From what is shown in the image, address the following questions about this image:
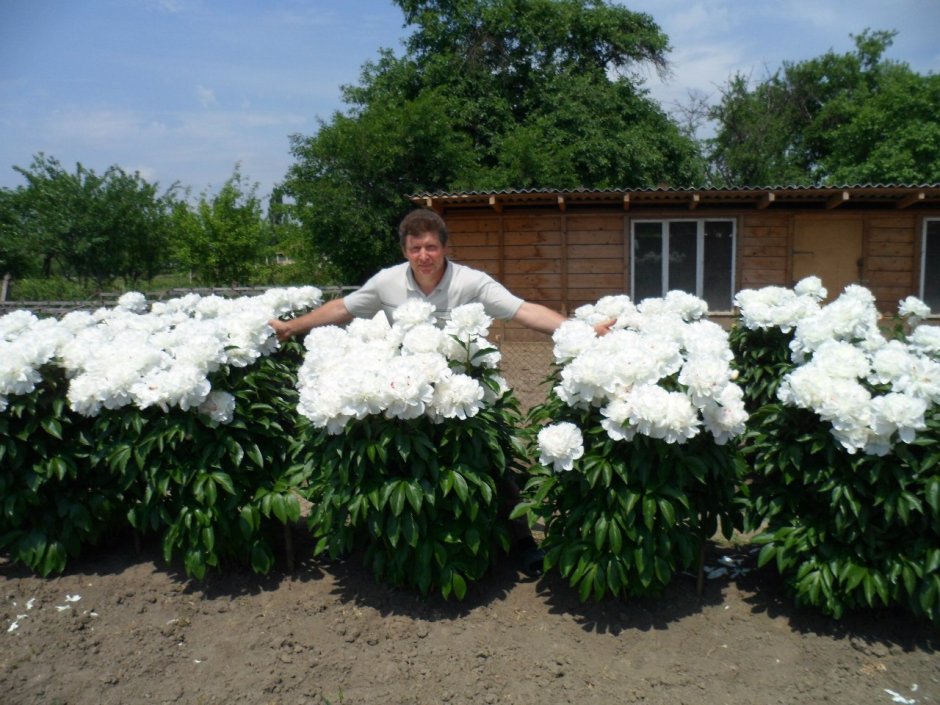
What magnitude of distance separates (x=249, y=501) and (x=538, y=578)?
1.46m

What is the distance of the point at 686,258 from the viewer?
41.5 ft

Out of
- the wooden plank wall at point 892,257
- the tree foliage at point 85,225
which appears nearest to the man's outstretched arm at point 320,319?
the wooden plank wall at point 892,257

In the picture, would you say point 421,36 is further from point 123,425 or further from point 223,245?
point 123,425

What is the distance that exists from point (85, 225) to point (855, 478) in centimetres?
2127

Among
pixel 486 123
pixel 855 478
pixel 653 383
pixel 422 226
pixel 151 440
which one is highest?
pixel 486 123

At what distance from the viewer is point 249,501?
3.46 m

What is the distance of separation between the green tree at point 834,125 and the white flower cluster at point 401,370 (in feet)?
90.4

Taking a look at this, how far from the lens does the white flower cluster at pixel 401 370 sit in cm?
288

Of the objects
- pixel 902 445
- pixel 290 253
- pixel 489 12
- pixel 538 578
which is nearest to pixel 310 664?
pixel 538 578

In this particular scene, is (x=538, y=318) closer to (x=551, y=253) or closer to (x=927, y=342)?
(x=927, y=342)

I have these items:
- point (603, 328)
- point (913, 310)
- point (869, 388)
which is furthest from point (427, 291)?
point (913, 310)

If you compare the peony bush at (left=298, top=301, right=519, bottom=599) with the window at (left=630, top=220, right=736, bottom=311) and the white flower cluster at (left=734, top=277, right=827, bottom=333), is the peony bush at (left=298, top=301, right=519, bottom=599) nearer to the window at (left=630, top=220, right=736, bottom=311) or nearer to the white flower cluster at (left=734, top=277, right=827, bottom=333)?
the white flower cluster at (left=734, top=277, right=827, bottom=333)

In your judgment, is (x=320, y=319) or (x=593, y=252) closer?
(x=320, y=319)

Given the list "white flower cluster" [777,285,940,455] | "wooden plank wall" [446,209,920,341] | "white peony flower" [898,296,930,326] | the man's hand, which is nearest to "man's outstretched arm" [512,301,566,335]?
the man's hand
